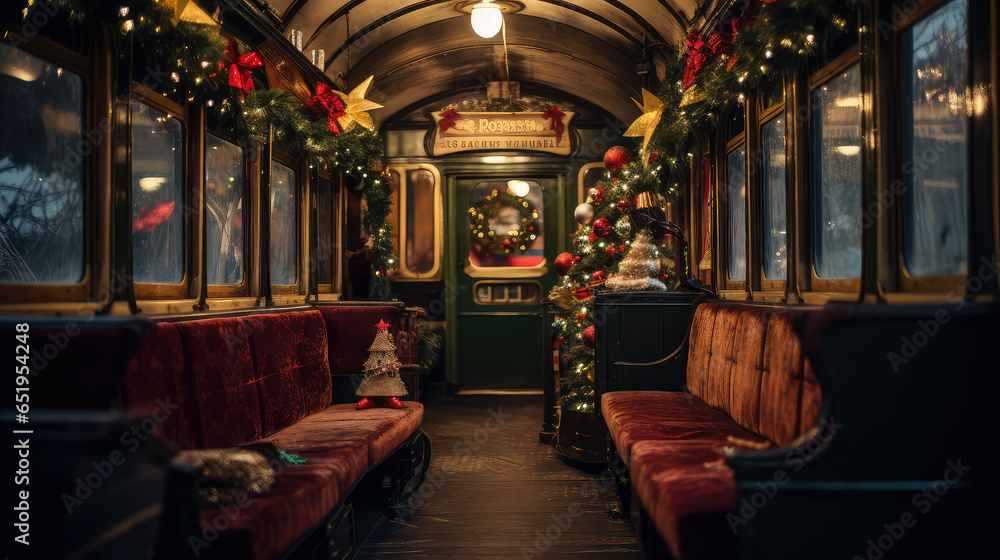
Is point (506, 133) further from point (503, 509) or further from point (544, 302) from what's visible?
point (503, 509)

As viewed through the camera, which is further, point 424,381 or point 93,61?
point 424,381

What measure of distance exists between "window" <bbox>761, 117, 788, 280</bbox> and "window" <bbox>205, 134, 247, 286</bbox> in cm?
322

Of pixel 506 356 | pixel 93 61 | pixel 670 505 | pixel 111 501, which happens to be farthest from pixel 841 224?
pixel 506 356

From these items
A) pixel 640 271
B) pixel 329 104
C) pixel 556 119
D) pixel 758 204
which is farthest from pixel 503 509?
pixel 556 119

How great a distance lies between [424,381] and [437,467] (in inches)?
110

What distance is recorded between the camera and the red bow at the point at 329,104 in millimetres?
5035

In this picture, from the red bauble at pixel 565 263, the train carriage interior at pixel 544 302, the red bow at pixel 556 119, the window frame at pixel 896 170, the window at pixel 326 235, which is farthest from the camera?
the red bow at pixel 556 119

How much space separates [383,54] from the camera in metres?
6.02

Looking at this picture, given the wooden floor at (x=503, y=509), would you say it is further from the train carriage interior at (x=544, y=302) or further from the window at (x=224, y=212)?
the window at (x=224, y=212)

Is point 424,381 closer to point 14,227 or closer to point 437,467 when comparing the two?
point 437,467

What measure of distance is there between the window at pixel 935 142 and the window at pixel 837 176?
1.21ft

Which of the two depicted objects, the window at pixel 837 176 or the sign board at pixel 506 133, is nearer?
the window at pixel 837 176

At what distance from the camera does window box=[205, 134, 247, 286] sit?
3706 mm

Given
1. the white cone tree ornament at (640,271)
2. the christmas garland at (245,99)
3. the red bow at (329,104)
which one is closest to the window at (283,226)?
the christmas garland at (245,99)
